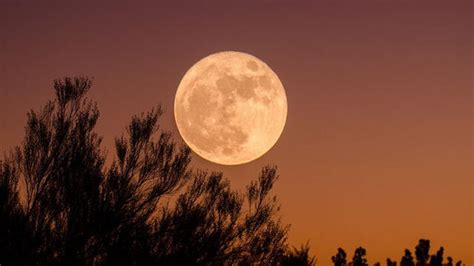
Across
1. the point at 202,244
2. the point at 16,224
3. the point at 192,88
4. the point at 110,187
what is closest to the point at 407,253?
the point at 192,88

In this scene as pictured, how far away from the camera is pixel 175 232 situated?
17.9 metres

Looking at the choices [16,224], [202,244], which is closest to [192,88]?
[202,244]

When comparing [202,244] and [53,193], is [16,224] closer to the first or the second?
[53,193]

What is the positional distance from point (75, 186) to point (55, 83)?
9.26ft

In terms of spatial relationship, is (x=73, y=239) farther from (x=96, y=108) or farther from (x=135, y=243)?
(x=96, y=108)

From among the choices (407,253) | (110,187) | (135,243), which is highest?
(407,253)

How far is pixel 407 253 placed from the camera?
1090 inches

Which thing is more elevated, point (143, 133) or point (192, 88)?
point (192, 88)

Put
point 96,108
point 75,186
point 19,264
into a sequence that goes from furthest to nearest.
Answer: point 96,108 → point 75,186 → point 19,264

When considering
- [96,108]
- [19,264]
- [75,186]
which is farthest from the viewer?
[96,108]

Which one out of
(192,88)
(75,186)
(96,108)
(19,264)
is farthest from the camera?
(192,88)

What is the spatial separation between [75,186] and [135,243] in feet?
6.02

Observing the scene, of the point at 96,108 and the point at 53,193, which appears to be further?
the point at 96,108

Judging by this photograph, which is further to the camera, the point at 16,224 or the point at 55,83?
the point at 55,83
